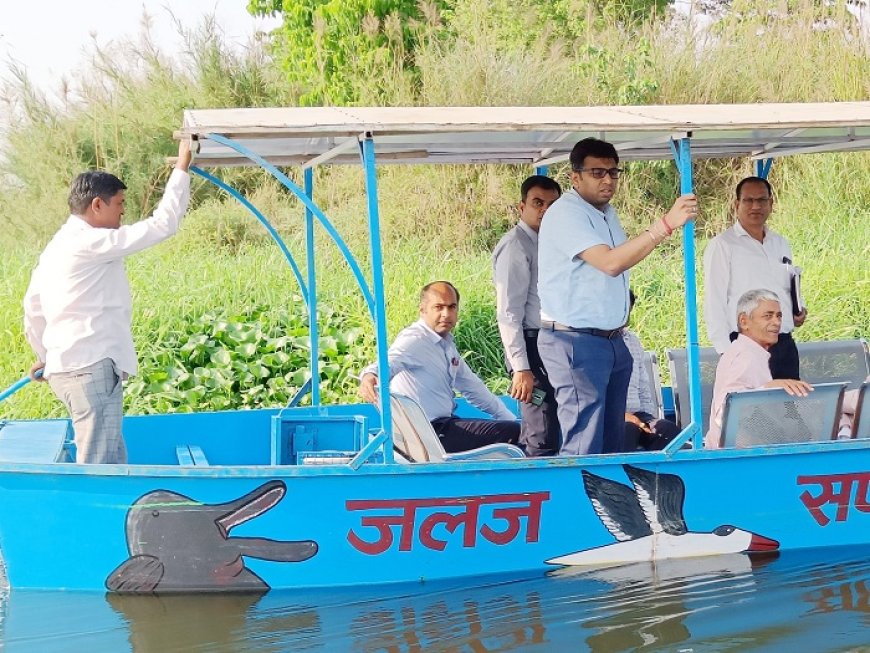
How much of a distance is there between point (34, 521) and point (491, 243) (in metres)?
6.86

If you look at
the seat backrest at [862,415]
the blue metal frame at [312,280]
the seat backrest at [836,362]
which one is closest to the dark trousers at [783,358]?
the seat backrest at [836,362]

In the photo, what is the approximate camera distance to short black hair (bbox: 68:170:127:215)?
5.20 m

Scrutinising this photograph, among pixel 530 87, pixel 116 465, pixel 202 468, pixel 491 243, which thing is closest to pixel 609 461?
pixel 202 468

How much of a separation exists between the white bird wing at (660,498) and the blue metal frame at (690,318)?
6.2 inches

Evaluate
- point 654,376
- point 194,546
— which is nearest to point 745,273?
point 654,376

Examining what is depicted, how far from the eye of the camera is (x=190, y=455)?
6.18 m

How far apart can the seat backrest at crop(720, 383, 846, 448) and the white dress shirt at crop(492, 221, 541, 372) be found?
3.41ft

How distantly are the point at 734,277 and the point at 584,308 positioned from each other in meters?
1.41

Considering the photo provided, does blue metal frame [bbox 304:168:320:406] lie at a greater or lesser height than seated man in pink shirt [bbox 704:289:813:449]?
greater

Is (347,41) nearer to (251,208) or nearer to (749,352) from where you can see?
(251,208)

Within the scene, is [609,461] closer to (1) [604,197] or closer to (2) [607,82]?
(1) [604,197]

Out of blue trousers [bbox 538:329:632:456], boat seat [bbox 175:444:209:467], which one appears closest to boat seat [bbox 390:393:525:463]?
blue trousers [bbox 538:329:632:456]

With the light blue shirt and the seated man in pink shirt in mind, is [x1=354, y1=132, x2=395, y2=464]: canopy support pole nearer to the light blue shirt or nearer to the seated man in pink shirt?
the light blue shirt

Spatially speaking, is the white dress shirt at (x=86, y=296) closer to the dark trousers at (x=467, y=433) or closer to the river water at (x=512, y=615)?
the river water at (x=512, y=615)
